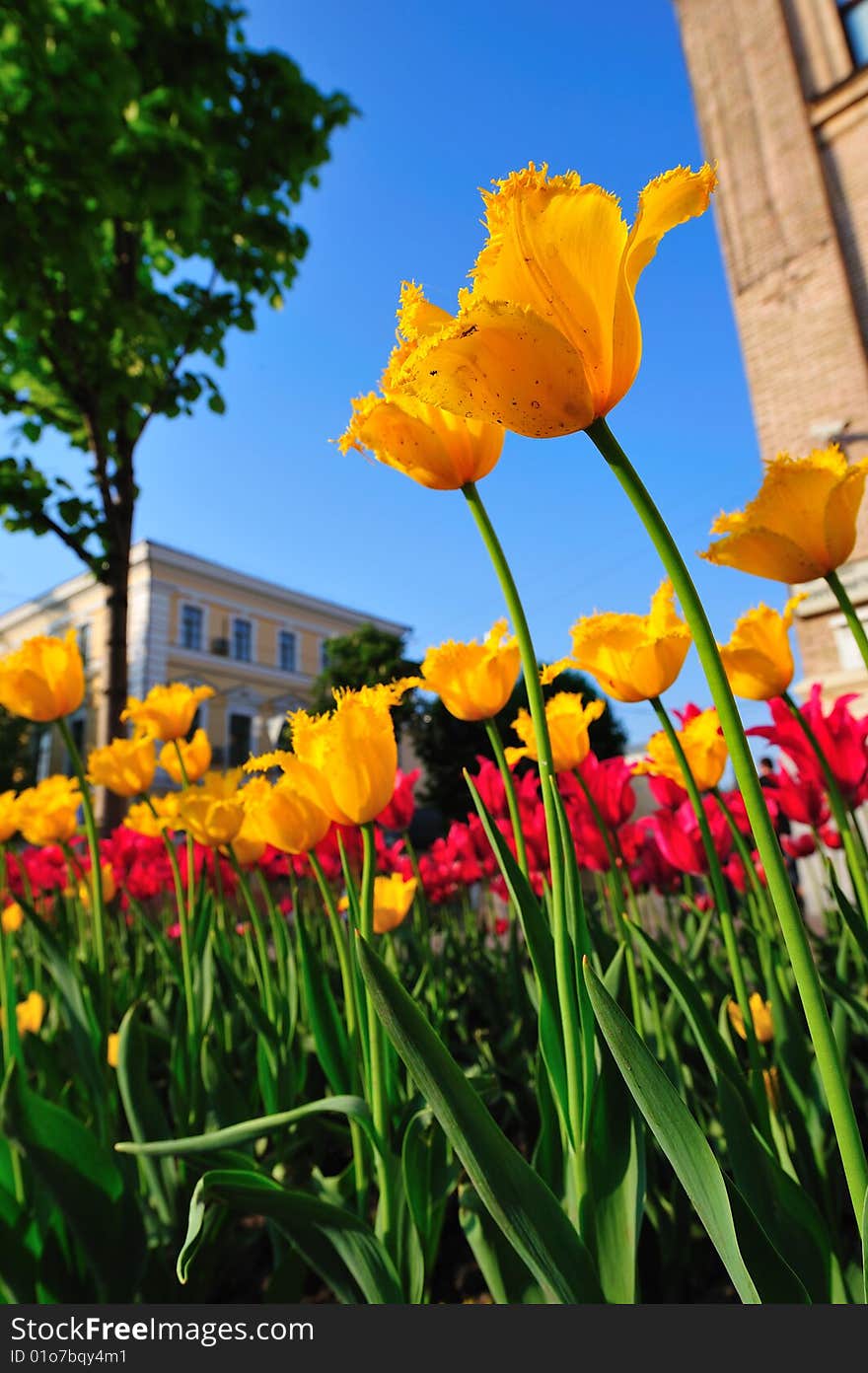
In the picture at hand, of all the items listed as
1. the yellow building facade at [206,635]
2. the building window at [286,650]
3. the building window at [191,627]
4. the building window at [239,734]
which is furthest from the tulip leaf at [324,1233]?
the building window at [286,650]

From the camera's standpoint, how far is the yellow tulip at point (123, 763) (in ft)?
4.63

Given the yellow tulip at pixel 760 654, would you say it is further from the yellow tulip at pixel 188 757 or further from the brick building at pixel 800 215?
the brick building at pixel 800 215

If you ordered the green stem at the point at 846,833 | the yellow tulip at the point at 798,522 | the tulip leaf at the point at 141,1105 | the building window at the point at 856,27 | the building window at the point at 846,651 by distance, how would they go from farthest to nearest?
the building window at the point at 856,27
the building window at the point at 846,651
the tulip leaf at the point at 141,1105
the green stem at the point at 846,833
the yellow tulip at the point at 798,522

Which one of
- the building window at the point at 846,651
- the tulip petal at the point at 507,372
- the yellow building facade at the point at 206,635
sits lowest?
the tulip petal at the point at 507,372

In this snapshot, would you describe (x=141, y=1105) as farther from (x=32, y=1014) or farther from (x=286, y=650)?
(x=286, y=650)

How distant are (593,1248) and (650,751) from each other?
2.21 ft

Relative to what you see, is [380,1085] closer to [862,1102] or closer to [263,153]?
[862,1102]

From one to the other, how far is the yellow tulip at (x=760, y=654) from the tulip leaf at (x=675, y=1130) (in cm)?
55

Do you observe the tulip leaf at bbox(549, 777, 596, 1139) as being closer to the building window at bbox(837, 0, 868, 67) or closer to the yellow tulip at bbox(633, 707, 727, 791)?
the yellow tulip at bbox(633, 707, 727, 791)

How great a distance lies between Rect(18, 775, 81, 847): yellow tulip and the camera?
1414mm

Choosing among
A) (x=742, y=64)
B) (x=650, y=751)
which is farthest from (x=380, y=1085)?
(x=742, y=64)

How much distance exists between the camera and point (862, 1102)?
1179 mm

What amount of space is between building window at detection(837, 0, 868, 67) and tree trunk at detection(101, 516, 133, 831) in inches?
284

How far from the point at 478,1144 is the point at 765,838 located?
0.90 ft
